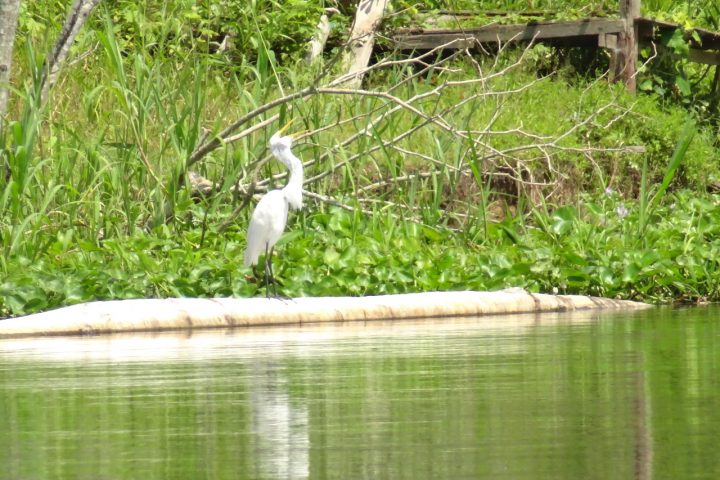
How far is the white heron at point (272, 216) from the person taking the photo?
9.32 meters

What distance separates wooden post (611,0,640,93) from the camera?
16.2 m

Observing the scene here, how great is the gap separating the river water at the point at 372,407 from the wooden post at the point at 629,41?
9072mm

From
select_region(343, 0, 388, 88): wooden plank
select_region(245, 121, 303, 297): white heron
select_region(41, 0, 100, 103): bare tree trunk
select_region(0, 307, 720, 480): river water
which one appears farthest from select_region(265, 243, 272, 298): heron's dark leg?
select_region(343, 0, 388, 88): wooden plank

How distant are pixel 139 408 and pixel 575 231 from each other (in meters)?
6.63

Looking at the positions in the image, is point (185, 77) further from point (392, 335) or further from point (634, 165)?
point (634, 165)

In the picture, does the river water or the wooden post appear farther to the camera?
the wooden post

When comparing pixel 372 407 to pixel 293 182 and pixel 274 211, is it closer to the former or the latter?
pixel 274 211

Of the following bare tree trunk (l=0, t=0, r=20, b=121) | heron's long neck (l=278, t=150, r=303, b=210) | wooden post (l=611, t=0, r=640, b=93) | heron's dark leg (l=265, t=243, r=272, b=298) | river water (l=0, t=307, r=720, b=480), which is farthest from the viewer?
wooden post (l=611, t=0, r=640, b=93)

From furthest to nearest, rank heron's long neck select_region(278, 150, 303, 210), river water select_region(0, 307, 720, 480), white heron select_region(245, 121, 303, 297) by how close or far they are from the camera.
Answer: heron's long neck select_region(278, 150, 303, 210) → white heron select_region(245, 121, 303, 297) → river water select_region(0, 307, 720, 480)

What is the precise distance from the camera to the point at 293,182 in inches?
380

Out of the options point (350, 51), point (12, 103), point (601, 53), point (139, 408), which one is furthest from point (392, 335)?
point (601, 53)

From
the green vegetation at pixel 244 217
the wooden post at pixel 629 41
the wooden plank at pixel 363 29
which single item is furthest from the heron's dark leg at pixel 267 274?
the wooden post at pixel 629 41

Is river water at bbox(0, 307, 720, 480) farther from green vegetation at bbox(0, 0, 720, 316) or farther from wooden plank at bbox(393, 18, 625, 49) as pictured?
wooden plank at bbox(393, 18, 625, 49)

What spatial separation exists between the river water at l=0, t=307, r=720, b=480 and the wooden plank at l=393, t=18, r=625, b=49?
9.27m
